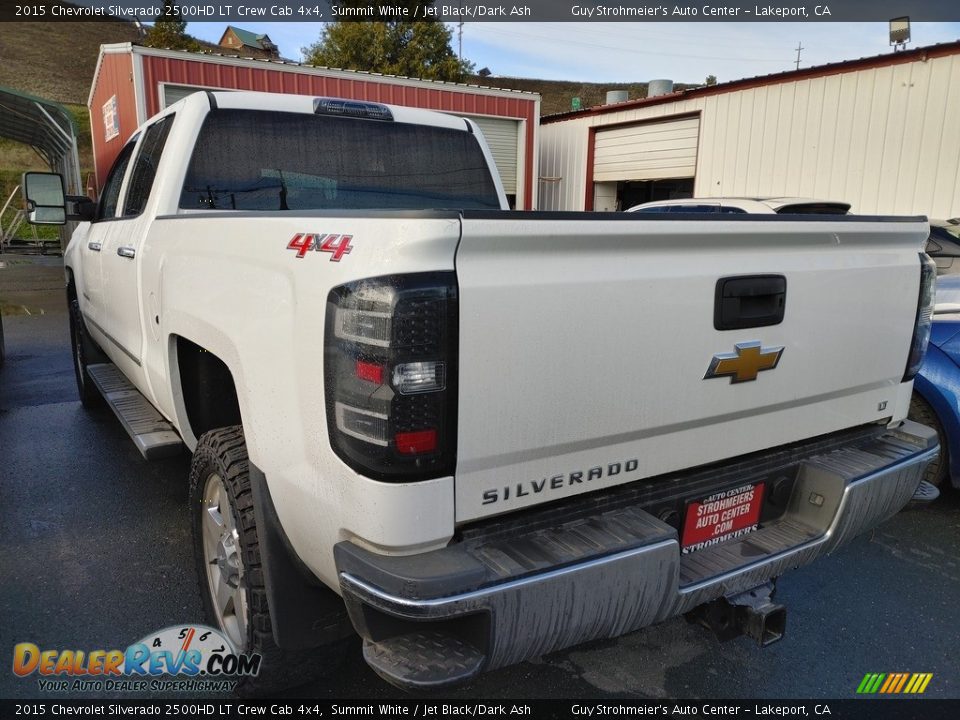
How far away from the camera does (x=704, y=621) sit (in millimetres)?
2297

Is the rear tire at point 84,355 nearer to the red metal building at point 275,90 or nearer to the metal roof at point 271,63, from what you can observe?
the red metal building at point 275,90

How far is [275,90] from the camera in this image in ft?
43.6

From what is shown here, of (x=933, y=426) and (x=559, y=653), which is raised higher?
(x=933, y=426)

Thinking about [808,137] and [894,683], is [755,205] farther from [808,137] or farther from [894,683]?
[894,683]

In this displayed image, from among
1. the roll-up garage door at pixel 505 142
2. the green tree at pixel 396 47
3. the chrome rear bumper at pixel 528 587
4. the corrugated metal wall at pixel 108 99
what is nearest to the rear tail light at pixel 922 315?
the chrome rear bumper at pixel 528 587

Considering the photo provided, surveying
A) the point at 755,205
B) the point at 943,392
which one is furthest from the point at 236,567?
the point at 755,205

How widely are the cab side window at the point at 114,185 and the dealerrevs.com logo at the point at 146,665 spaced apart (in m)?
2.70

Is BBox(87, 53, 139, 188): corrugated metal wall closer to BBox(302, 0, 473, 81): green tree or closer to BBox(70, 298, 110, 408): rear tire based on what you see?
BBox(70, 298, 110, 408): rear tire

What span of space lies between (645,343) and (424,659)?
1.00 metres

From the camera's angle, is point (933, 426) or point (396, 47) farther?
point (396, 47)

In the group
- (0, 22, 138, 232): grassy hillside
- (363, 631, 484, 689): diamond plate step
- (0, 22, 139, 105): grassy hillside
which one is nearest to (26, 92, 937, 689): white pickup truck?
(363, 631, 484, 689): diamond plate step

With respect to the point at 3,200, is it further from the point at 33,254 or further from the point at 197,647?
the point at 197,647

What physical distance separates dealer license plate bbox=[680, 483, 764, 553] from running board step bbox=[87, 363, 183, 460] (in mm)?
2126

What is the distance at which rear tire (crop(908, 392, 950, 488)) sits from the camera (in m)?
3.83
